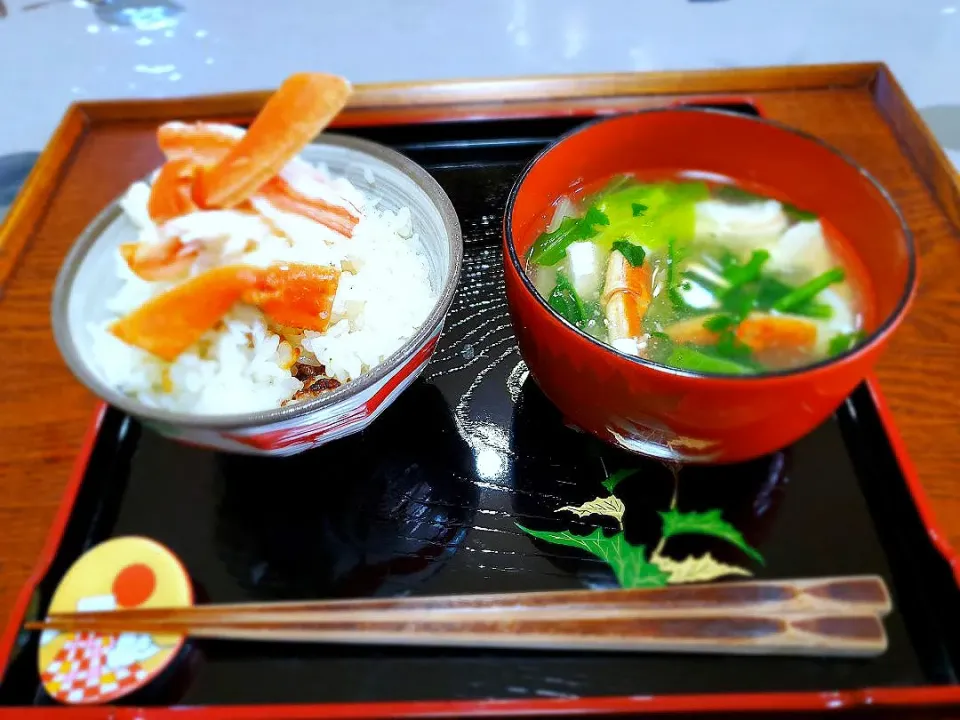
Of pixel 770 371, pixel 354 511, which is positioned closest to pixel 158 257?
pixel 354 511

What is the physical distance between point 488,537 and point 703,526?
1.16ft

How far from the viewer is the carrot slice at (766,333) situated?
42.4 inches

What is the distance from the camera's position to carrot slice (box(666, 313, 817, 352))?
42.4 inches

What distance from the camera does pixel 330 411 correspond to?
1021 millimetres

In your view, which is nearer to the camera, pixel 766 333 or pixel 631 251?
pixel 766 333

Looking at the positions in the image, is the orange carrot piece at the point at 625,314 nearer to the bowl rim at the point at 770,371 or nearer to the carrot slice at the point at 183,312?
the bowl rim at the point at 770,371

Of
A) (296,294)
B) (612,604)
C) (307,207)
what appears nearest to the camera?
(612,604)

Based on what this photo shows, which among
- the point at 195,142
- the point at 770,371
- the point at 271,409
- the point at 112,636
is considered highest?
the point at 195,142

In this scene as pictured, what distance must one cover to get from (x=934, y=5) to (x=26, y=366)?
3.17 meters

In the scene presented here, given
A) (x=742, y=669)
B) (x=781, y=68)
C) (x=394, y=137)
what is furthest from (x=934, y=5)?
(x=742, y=669)

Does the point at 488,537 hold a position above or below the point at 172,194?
below

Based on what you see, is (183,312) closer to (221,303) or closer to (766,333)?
(221,303)

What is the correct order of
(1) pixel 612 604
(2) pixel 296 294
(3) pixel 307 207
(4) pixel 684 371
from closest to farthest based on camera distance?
1. (4) pixel 684 371
2. (1) pixel 612 604
3. (2) pixel 296 294
4. (3) pixel 307 207

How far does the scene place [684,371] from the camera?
0.91m
